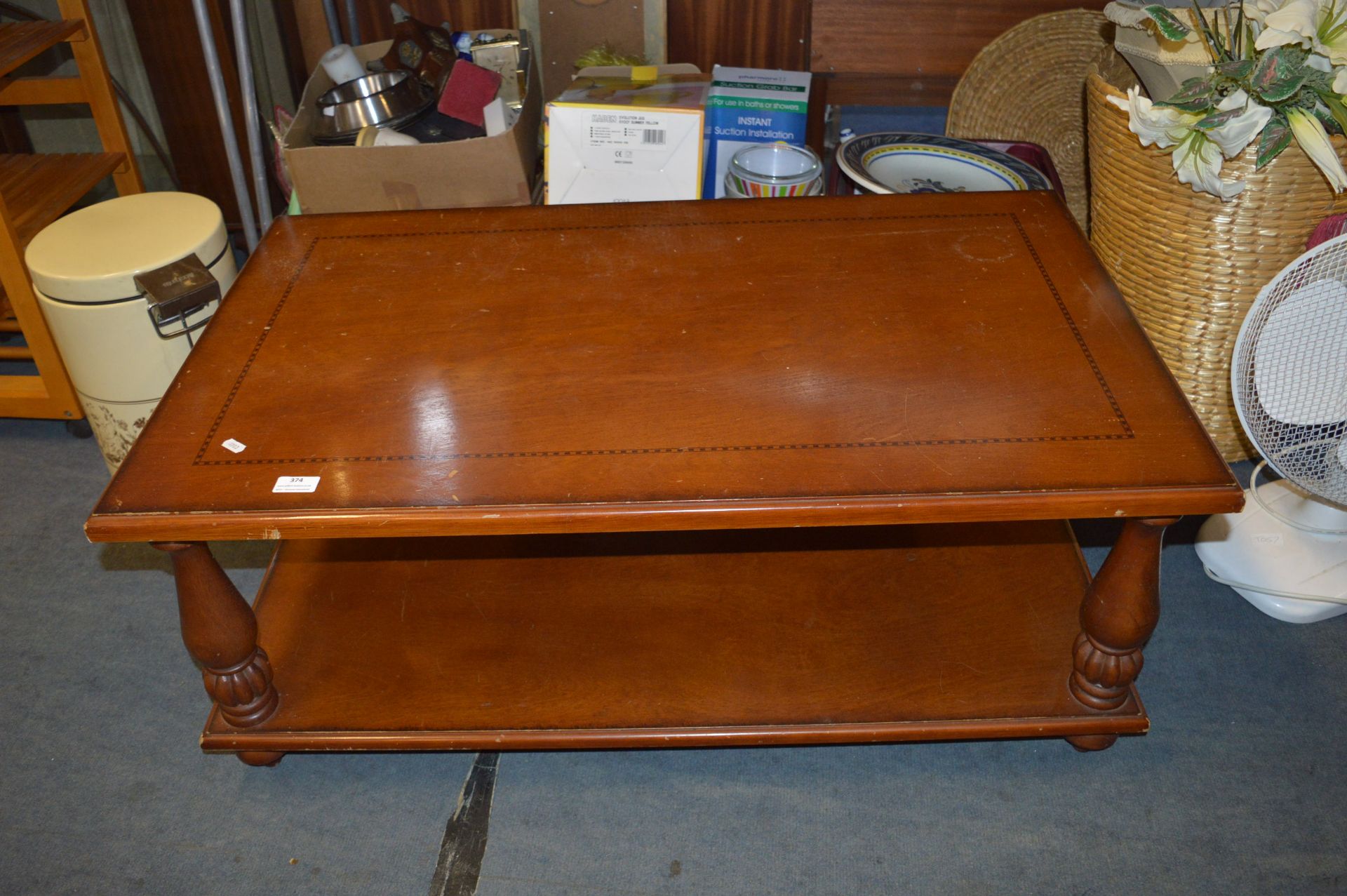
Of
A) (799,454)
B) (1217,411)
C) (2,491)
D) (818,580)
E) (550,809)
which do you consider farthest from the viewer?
(2,491)

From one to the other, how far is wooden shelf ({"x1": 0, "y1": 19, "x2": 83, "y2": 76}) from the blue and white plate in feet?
4.03

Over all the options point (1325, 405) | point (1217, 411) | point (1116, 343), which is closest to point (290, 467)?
point (1116, 343)

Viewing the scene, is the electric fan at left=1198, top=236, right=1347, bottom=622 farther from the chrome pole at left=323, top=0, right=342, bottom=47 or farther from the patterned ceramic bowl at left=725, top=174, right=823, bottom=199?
the chrome pole at left=323, top=0, right=342, bottom=47

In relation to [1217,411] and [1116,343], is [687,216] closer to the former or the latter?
[1116,343]

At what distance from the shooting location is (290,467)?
1.02 m

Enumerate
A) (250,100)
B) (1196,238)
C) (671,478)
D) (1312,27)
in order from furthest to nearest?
(250,100) < (1196,238) < (1312,27) < (671,478)

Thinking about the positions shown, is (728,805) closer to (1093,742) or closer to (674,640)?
(674,640)

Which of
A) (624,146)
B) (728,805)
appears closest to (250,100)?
(624,146)

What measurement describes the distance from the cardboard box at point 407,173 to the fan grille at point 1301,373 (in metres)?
1.06

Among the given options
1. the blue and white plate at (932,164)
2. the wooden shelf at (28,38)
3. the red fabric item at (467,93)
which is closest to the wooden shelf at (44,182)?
the wooden shelf at (28,38)

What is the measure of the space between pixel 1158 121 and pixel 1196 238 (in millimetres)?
195

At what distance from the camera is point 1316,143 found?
3.79ft

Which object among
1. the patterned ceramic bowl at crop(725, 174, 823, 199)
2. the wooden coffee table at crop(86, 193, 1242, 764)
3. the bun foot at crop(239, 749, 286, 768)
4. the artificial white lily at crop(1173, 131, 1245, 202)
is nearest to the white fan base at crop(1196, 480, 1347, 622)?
the wooden coffee table at crop(86, 193, 1242, 764)

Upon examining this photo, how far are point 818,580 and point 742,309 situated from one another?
1.24 feet
